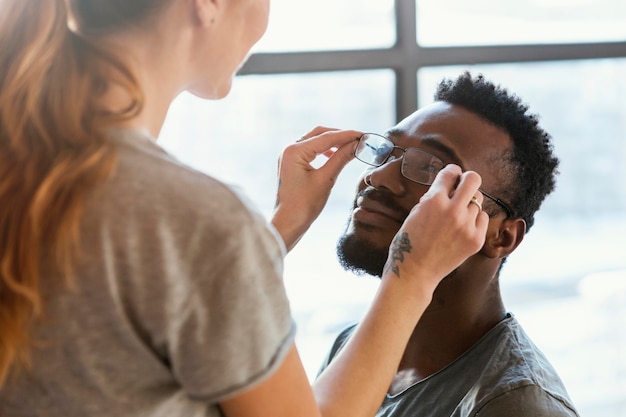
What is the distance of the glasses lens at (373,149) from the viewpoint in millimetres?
1509

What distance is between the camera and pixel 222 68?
907 millimetres

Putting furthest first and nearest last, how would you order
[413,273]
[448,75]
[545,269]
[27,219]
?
[545,269], [448,75], [413,273], [27,219]

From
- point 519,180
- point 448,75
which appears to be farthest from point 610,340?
point 519,180

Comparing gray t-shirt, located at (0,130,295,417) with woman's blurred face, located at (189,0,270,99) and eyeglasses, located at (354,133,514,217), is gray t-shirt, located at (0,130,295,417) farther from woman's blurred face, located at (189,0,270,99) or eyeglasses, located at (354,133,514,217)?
eyeglasses, located at (354,133,514,217)

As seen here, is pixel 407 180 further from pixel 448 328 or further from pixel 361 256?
pixel 448 328

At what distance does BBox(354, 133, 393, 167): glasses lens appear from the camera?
151cm

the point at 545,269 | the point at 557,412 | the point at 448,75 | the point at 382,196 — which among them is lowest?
the point at 545,269

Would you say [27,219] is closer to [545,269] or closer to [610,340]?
[545,269]

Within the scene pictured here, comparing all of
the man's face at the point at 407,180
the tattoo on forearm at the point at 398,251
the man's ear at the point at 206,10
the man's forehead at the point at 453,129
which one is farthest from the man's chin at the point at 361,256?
the man's ear at the point at 206,10

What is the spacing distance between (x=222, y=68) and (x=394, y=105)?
152 cm

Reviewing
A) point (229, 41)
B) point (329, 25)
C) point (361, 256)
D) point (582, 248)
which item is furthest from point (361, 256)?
point (582, 248)

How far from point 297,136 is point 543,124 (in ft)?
2.72

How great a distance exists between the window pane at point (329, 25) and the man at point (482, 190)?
2.45 feet

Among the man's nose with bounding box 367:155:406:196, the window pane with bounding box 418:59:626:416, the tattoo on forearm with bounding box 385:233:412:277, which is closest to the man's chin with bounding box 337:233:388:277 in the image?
the man's nose with bounding box 367:155:406:196
